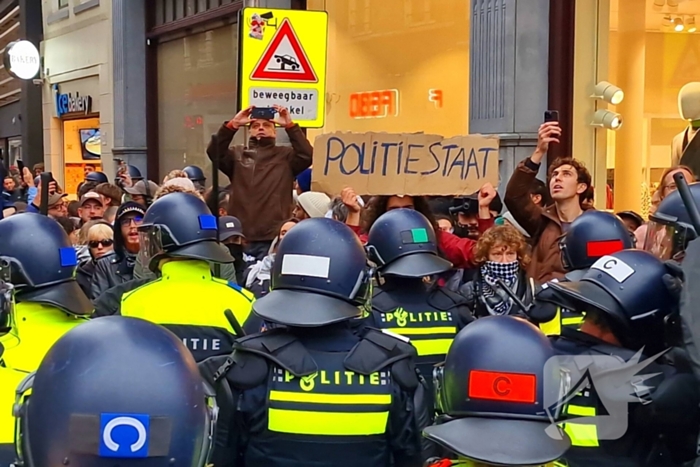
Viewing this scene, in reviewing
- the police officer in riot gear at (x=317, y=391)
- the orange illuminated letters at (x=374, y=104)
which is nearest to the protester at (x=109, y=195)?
the orange illuminated letters at (x=374, y=104)

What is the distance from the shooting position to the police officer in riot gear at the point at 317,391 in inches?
129

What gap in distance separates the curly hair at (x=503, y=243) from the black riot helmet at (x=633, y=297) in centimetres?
210

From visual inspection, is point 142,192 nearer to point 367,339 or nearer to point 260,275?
point 260,275

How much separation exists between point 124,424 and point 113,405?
0.05 meters

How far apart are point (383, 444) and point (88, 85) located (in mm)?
16749

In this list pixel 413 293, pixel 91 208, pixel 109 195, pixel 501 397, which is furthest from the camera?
pixel 109 195

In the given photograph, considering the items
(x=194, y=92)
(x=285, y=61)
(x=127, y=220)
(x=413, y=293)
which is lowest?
(x=413, y=293)

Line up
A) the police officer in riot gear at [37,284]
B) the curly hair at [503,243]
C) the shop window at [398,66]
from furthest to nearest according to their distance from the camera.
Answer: the shop window at [398,66]
the curly hair at [503,243]
the police officer in riot gear at [37,284]

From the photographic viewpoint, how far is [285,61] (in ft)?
22.8

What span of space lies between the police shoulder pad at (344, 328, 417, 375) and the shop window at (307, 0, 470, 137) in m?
6.08

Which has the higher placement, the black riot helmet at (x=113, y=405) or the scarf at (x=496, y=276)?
the black riot helmet at (x=113, y=405)

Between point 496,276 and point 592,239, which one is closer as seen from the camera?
point 592,239

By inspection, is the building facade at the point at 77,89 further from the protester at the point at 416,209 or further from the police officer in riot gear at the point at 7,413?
the police officer in riot gear at the point at 7,413

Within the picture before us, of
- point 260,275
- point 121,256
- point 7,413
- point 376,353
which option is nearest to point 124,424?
point 7,413
